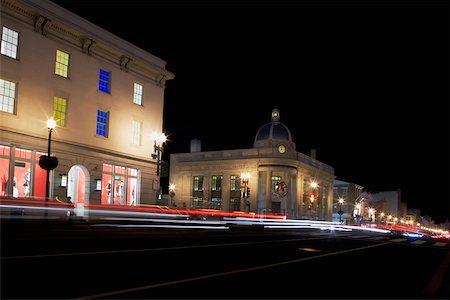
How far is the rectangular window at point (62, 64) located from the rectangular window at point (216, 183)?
177 feet

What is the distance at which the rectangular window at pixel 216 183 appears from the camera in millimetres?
83875

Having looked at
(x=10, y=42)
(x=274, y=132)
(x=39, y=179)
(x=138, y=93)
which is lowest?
(x=39, y=179)

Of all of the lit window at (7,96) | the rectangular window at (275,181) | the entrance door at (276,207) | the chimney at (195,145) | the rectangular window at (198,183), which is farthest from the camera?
the chimney at (195,145)

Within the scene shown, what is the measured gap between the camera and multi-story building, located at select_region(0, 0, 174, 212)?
28.0 meters

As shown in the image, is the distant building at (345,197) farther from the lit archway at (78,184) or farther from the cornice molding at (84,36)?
the lit archway at (78,184)

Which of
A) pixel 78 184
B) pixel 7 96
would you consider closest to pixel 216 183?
pixel 78 184

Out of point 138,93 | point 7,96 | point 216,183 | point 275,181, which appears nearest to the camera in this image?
point 7,96

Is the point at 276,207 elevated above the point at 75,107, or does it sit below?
below

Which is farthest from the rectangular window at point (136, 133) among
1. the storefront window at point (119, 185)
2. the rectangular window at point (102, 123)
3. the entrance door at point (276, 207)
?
the entrance door at point (276, 207)

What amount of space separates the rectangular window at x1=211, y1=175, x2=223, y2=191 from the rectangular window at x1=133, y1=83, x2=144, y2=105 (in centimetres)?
4716

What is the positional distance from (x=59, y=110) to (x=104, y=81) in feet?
15.5

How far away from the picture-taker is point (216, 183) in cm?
8438

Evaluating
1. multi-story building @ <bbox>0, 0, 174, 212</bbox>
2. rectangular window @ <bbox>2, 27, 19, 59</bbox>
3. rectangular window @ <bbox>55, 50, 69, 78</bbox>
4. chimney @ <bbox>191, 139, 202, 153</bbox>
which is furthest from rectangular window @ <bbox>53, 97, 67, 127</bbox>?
chimney @ <bbox>191, 139, 202, 153</bbox>

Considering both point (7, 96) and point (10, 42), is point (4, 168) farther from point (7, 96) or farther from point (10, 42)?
point (10, 42)
